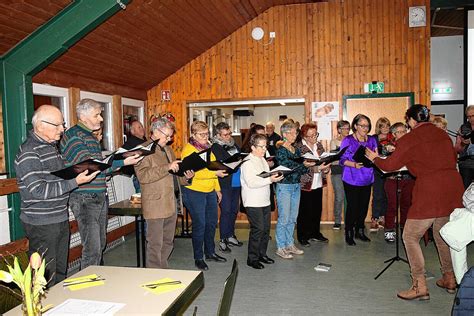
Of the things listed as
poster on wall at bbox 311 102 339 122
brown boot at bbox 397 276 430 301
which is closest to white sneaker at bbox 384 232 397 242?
brown boot at bbox 397 276 430 301

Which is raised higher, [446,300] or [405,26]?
[405,26]

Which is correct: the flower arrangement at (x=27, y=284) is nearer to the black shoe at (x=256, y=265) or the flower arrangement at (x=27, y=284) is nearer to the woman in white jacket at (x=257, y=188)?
the woman in white jacket at (x=257, y=188)

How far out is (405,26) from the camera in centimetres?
686

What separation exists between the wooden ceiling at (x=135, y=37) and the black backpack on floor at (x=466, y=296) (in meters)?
3.82

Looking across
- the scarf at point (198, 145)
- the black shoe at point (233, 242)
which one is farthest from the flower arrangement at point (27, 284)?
the black shoe at point (233, 242)

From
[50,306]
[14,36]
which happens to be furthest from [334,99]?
[50,306]

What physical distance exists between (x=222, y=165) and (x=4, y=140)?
2094 mm

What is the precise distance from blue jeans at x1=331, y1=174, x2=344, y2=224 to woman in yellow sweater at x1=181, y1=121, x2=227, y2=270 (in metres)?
2.44

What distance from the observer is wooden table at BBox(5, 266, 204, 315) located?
177 centimetres

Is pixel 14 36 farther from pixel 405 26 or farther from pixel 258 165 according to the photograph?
pixel 405 26

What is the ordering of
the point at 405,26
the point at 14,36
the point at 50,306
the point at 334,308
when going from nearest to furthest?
the point at 50,306, the point at 334,308, the point at 14,36, the point at 405,26

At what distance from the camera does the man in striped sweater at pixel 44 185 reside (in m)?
2.76

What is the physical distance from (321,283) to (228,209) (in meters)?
1.72

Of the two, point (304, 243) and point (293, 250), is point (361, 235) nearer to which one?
point (304, 243)
